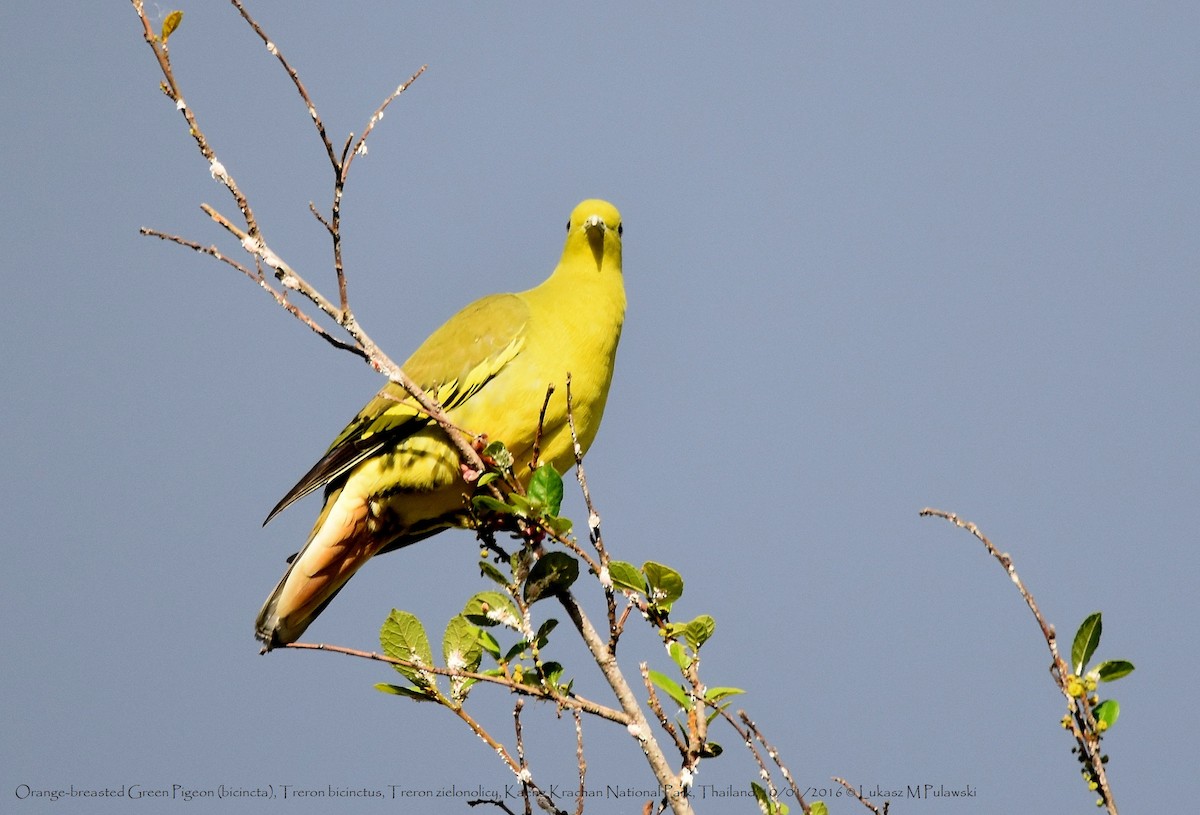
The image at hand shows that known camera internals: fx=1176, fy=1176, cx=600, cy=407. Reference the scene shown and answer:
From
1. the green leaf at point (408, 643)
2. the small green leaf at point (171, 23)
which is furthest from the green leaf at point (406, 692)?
the small green leaf at point (171, 23)

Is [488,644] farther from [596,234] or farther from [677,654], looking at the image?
[596,234]

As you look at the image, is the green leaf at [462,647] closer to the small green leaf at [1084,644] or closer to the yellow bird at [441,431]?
the yellow bird at [441,431]

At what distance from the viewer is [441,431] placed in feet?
13.1

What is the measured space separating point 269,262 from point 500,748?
48.7 inches

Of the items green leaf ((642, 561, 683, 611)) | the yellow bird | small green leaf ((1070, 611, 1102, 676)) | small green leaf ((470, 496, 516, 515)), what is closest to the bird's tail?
the yellow bird

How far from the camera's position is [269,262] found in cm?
276

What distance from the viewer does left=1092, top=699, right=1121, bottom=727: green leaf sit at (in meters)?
2.31

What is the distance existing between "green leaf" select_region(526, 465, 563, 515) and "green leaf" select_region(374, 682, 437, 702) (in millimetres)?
530

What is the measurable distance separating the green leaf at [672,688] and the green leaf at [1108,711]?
0.85 metres

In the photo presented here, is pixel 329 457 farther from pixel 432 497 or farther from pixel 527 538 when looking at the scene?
pixel 527 538

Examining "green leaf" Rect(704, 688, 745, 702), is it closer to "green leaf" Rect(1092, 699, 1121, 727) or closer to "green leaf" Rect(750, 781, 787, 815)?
"green leaf" Rect(750, 781, 787, 815)

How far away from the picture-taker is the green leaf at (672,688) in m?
2.67

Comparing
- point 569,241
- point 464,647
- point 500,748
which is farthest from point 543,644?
point 569,241

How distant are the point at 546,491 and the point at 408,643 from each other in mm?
504
